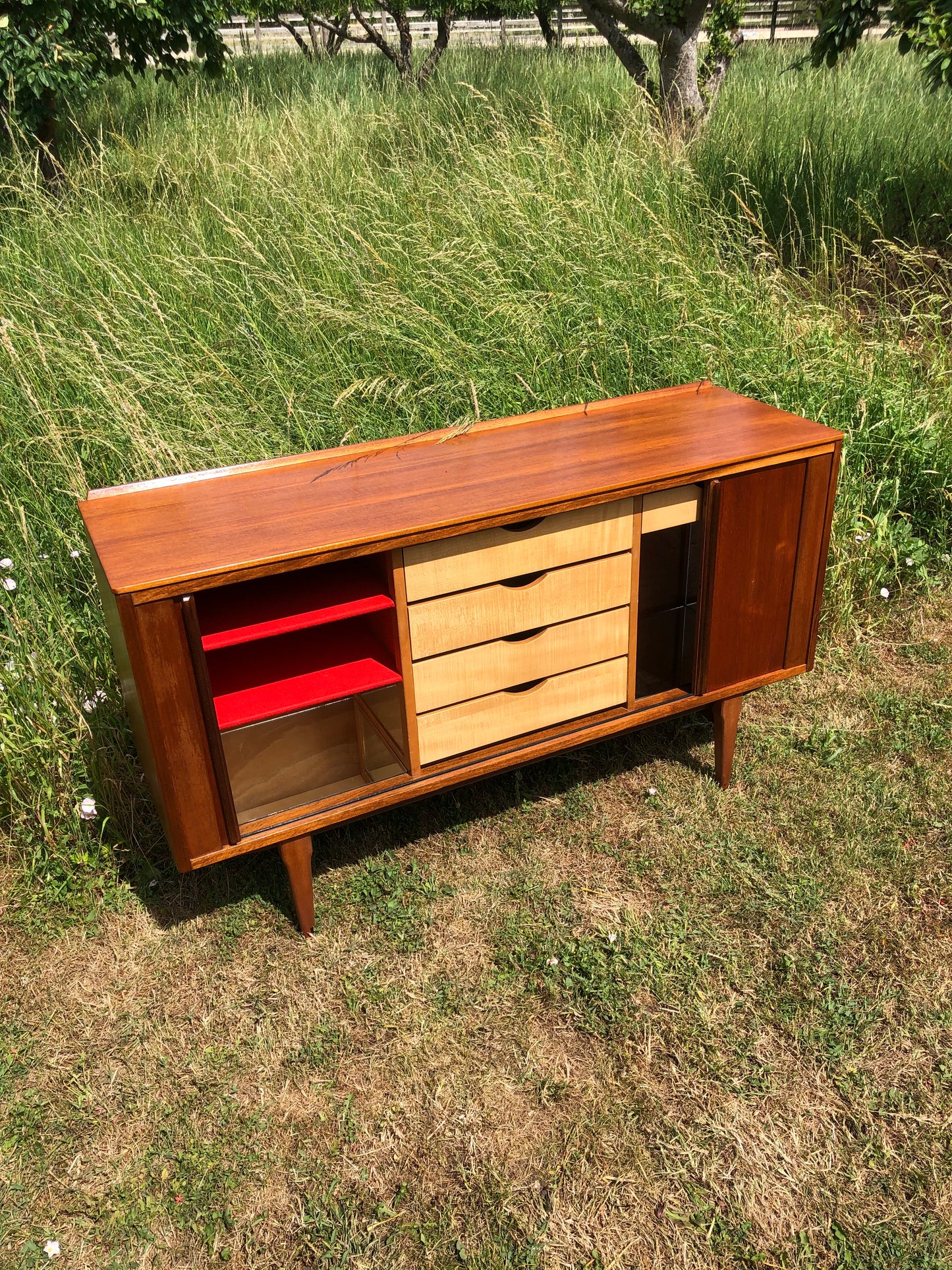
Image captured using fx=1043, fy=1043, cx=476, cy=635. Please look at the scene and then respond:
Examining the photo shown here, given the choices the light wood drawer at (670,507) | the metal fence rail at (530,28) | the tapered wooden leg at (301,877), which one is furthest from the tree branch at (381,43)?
the tapered wooden leg at (301,877)

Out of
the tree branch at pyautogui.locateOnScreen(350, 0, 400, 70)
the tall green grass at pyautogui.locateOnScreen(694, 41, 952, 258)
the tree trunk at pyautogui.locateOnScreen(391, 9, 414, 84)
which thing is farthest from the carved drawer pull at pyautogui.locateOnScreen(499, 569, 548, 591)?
the tree trunk at pyautogui.locateOnScreen(391, 9, 414, 84)

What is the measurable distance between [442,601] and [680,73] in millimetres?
5614

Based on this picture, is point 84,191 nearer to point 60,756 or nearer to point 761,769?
point 60,756

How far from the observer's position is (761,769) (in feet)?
9.83

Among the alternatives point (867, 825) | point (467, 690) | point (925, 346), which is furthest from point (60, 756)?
point (925, 346)

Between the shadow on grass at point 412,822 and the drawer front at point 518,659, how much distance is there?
321 millimetres

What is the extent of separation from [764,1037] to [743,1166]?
1.01 feet

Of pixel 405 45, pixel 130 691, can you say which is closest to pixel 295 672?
pixel 130 691

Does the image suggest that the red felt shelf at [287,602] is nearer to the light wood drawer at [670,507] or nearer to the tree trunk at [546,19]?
the light wood drawer at [670,507]

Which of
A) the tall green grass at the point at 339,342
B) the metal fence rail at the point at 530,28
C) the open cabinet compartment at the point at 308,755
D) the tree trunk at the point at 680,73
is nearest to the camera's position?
the open cabinet compartment at the point at 308,755

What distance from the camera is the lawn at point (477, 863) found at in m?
1.93

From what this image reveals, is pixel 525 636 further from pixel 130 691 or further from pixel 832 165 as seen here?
pixel 832 165

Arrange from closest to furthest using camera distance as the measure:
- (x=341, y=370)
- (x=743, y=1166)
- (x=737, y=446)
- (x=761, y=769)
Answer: (x=743, y=1166) < (x=737, y=446) < (x=761, y=769) < (x=341, y=370)

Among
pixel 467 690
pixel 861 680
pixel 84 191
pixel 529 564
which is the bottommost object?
pixel 861 680
